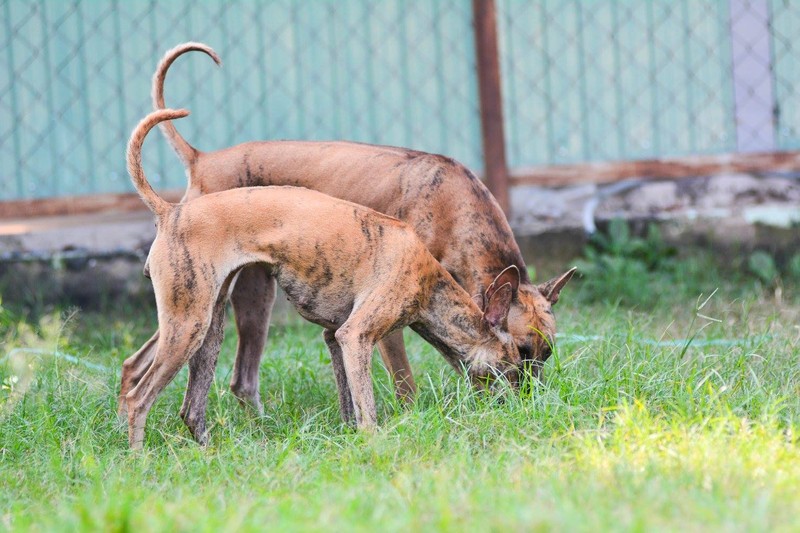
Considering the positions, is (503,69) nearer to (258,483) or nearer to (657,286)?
(657,286)

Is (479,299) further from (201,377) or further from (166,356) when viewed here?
(166,356)

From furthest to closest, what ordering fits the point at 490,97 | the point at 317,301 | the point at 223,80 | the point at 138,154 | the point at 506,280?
1. the point at 490,97
2. the point at 223,80
3. the point at 506,280
4. the point at 317,301
5. the point at 138,154

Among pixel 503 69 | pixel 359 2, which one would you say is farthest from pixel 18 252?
pixel 503 69

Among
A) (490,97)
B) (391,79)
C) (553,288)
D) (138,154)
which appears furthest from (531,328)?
(391,79)

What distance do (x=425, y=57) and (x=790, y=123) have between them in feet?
9.51

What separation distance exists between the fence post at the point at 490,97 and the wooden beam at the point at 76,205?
7.60ft

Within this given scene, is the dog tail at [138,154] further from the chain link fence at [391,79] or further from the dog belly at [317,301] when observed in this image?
the chain link fence at [391,79]

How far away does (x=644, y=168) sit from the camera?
7996mm

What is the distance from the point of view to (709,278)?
755 cm

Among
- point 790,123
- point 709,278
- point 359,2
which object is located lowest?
point 709,278

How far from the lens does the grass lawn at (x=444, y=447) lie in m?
3.06

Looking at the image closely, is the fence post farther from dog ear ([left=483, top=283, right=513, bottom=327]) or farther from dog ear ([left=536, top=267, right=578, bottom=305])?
dog ear ([left=483, top=283, right=513, bottom=327])

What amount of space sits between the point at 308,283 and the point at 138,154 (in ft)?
3.10

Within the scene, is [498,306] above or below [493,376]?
above
